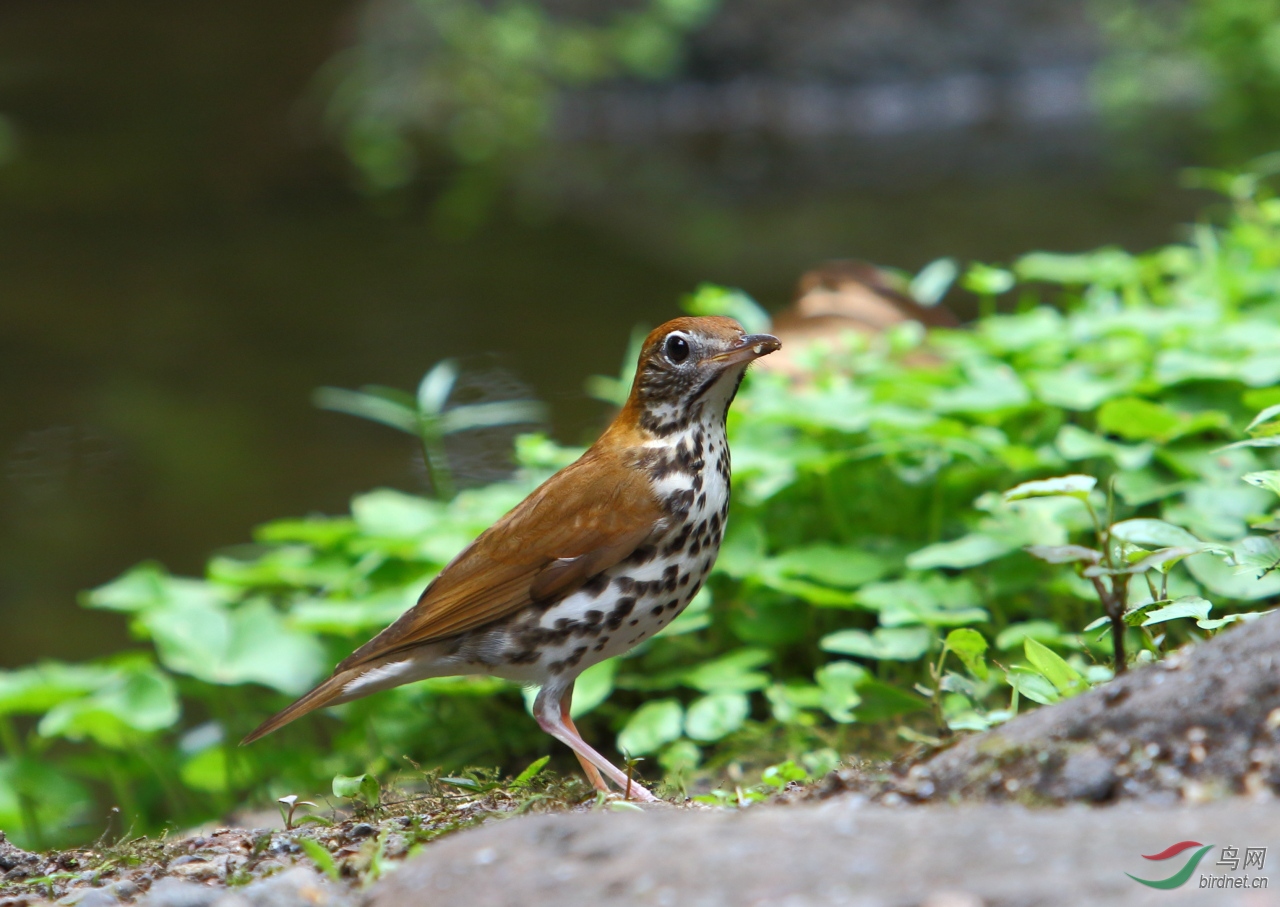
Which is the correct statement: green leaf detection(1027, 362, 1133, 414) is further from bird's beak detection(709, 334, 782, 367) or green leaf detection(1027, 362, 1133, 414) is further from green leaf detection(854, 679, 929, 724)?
bird's beak detection(709, 334, 782, 367)

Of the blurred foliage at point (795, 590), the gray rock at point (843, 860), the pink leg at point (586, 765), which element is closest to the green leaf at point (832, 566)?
the blurred foliage at point (795, 590)

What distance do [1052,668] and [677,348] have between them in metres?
1.13

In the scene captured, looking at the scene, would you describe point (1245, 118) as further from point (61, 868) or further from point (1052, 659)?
point (61, 868)

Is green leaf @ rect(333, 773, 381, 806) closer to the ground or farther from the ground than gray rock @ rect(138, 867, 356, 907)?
farther from the ground

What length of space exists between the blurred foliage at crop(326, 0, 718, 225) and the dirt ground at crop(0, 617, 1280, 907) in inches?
459

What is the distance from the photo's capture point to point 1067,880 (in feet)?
4.86

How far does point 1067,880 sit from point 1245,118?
12.0m

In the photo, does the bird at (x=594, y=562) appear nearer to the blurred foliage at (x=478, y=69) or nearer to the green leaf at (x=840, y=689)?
the green leaf at (x=840, y=689)

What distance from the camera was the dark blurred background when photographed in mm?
7027

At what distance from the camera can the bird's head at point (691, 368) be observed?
304 centimetres

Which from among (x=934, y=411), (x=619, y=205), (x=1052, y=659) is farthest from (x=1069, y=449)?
(x=619, y=205)

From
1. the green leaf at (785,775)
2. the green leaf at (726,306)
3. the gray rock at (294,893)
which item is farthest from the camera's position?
the green leaf at (726,306)

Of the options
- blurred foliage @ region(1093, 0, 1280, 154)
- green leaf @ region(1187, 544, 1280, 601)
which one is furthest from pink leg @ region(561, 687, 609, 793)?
blurred foliage @ region(1093, 0, 1280, 154)

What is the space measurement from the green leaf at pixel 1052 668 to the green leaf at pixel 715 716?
1.13 metres
